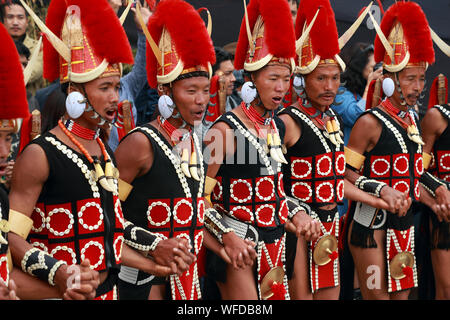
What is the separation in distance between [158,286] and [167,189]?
2.18 ft

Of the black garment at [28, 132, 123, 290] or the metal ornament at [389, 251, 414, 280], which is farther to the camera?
the metal ornament at [389, 251, 414, 280]

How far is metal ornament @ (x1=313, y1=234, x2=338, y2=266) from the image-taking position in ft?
17.5

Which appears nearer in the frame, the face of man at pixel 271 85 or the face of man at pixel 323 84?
the face of man at pixel 271 85

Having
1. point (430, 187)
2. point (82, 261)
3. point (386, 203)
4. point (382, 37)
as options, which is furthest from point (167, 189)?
point (430, 187)

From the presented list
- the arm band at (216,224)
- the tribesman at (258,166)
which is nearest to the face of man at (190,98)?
the tribesman at (258,166)

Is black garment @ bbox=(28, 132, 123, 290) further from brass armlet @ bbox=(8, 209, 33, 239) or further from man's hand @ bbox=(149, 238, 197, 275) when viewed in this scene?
man's hand @ bbox=(149, 238, 197, 275)

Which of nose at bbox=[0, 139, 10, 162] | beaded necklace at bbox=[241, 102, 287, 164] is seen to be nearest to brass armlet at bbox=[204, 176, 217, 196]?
beaded necklace at bbox=[241, 102, 287, 164]

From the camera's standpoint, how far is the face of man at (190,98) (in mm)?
4184

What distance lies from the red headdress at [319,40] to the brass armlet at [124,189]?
189 cm

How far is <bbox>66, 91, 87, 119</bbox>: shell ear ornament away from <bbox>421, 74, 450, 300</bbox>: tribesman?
12.0ft

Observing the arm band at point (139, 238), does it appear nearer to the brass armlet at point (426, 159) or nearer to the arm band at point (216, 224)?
the arm band at point (216, 224)

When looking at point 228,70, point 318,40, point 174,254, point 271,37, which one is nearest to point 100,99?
point 174,254

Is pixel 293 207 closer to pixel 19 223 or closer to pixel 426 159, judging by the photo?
pixel 426 159

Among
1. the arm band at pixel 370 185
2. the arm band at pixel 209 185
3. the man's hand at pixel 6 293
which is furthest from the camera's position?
the arm band at pixel 370 185
